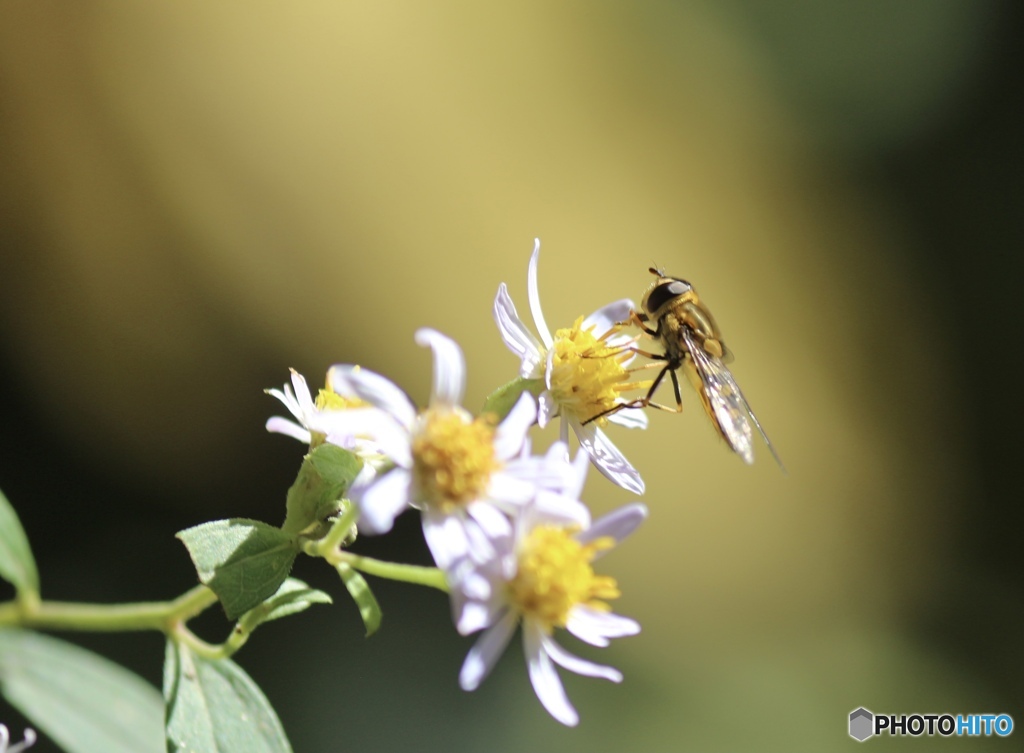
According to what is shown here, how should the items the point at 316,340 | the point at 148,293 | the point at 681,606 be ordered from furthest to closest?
the point at 681,606
the point at 316,340
the point at 148,293

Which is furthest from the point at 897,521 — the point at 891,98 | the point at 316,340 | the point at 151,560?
the point at 151,560

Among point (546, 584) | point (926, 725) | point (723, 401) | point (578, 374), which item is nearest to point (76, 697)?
point (546, 584)

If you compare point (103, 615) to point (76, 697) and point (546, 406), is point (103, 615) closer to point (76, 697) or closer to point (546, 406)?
point (76, 697)

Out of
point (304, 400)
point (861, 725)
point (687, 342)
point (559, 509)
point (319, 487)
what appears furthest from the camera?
point (861, 725)

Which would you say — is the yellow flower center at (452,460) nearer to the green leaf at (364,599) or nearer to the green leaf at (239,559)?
the green leaf at (364,599)

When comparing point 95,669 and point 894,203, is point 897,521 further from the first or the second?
point 95,669

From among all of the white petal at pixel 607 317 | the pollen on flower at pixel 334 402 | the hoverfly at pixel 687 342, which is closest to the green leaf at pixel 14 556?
the pollen on flower at pixel 334 402
